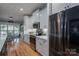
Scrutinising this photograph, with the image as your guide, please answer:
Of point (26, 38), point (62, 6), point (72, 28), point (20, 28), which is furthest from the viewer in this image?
point (26, 38)

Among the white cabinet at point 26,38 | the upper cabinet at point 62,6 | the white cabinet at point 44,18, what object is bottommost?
the white cabinet at point 26,38

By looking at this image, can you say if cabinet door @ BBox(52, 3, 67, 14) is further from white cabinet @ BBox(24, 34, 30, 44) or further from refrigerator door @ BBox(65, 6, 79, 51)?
white cabinet @ BBox(24, 34, 30, 44)

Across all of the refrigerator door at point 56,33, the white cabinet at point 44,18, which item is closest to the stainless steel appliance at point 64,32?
the refrigerator door at point 56,33

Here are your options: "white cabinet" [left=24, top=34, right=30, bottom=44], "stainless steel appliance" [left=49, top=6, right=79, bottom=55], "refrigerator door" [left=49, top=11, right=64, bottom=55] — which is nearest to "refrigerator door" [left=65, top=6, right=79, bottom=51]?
"stainless steel appliance" [left=49, top=6, right=79, bottom=55]

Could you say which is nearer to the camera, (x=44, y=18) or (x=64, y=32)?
(x=64, y=32)

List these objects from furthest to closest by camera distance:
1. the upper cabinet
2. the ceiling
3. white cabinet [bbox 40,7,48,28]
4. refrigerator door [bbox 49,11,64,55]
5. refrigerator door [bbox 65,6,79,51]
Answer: white cabinet [bbox 40,7,48,28]
the ceiling
refrigerator door [bbox 49,11,64,55]
the upper cabinet
refrigerator door [bbox 65,6,79,51]

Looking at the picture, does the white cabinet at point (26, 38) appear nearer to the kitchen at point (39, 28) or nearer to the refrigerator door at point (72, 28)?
the kitchen at point (39, 28)

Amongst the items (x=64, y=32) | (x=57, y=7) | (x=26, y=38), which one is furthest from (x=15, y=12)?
(x=64, y=32)

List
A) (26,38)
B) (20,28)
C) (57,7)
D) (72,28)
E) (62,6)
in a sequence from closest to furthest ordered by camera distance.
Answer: (72,28)
(62,6)
(57,7)
(20,28)
(26,38)

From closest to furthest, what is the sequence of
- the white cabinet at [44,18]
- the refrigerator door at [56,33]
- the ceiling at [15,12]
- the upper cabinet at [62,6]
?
the upper cabinet at [62,6] < the refrigerator door at [56,33] < the ceiling at [15,12] < the white cabinet at [44,18]

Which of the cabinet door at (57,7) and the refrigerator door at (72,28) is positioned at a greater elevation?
the cabinet door at (57,7)

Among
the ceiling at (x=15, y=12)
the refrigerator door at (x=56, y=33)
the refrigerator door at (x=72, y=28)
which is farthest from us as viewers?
the ceiling at (x=15, y=12)

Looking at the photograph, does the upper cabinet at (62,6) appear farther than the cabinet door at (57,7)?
No

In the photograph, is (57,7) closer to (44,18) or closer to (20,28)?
(44,18)
